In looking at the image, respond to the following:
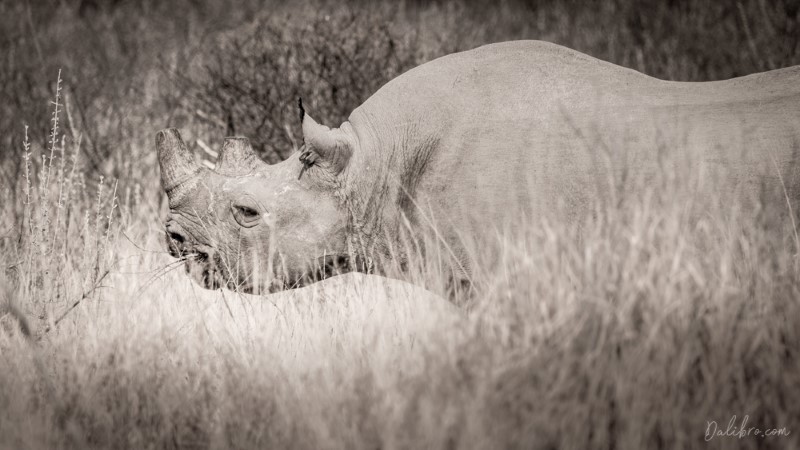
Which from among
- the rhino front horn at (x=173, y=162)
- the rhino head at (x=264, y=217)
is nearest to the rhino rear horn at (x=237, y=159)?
the rhino head at (x=264, y=217)

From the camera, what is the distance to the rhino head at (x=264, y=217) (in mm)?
3803

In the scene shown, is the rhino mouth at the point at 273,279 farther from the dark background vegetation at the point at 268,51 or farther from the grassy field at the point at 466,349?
the dark background vegetation at the point at 268,51

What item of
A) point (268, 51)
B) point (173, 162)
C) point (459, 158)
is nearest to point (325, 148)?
point (459, 158)

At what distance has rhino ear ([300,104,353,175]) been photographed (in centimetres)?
378

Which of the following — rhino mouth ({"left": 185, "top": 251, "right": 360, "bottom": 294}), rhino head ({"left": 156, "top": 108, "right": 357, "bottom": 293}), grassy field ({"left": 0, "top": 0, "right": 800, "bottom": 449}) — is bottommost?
grassy field ({"left": 0, "top": 0, "right": 800, "bottom": 449})

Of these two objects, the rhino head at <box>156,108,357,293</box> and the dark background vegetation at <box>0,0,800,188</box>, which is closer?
the rhino head at <box>156,108,357,293</box>

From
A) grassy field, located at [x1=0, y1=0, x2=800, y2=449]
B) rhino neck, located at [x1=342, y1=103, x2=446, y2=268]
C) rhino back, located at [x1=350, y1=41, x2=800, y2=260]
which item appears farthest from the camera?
rhino neck, located at [x1=342, y1=103, x2=446, y2=268]

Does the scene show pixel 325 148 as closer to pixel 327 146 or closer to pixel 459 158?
pixel 327 146

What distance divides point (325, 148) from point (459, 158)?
584 mm

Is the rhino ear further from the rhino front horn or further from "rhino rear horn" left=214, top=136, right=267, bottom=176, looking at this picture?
the rhino front horn

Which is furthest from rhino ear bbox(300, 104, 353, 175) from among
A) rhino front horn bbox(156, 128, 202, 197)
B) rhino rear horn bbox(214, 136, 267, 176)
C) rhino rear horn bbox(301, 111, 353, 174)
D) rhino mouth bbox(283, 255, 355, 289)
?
rhino front horn bbox(156, 128, 202, 197)

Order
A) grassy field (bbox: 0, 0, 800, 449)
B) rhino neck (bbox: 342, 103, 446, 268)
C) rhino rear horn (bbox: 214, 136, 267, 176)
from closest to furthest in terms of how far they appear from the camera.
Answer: grassy field (bbox: 0, 0, 800, 449) → rhino neck (bbox: 342, 103, 446, 268) → rhino rear horn (bbox: 214, 136, 267, 176)

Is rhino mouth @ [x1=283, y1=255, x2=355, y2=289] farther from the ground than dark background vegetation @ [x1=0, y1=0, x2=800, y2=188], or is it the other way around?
dark background vegetation @ [x1=0, y1=0, x2=800, y2=188]

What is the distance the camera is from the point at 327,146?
12.4 ft
